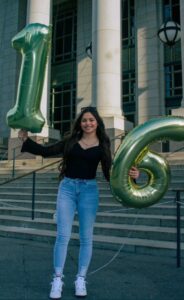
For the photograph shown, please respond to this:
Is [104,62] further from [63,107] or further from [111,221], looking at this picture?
[63,107]

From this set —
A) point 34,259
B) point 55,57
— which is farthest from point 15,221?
point 55,57

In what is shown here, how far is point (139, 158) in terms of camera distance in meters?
3.43

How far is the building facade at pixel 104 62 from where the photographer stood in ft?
46.5

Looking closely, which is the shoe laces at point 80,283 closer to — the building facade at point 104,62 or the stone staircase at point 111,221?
the stone staircase at point 111,221

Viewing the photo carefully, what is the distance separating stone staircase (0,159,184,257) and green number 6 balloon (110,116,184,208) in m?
2.40

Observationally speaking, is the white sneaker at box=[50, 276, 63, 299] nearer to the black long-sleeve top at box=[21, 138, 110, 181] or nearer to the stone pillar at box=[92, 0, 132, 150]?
the black long-sleeve top at box=[21, 138, 110, 181]

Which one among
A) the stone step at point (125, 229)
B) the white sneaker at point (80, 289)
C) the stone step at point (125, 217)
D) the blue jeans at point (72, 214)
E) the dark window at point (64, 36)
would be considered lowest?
the white sneaker at point (80, 289)

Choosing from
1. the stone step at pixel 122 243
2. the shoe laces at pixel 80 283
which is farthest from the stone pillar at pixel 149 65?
the shoe laces at pixel 80 283

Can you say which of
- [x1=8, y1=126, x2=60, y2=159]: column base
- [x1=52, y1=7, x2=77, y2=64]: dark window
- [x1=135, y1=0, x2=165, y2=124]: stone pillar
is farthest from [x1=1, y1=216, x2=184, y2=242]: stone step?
[x1=52, y1=7, x2=77, y2=64]: dark window

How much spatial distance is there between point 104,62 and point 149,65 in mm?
5250

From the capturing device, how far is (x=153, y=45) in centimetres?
1880

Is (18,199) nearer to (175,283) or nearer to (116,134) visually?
(116,134)

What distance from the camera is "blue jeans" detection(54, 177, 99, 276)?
3.45 metres

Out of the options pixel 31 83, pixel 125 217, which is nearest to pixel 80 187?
pixel 31 83
